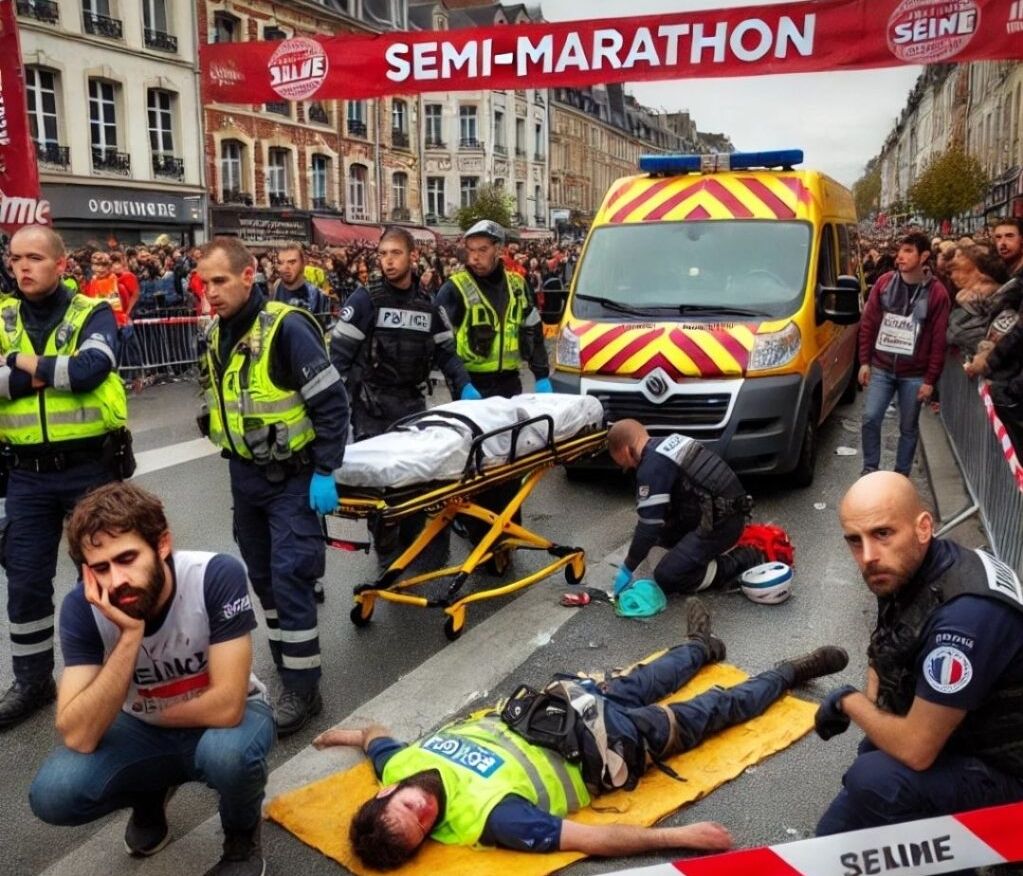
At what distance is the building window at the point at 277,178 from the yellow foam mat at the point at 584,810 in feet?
105

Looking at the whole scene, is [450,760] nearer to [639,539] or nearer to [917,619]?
[917,619]

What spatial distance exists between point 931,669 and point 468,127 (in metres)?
52.8

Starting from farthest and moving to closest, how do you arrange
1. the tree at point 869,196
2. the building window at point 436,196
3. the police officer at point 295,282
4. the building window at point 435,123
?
the tree at point 869,196
the building window at point 435,123
the building window at point 436,196
the police officer at point 295,282

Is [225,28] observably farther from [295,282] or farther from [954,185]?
[954,185]

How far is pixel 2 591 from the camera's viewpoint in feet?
18.0

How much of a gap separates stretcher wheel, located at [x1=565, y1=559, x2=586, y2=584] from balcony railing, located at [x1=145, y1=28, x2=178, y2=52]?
86.1 feet

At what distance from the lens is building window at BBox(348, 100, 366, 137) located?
38.1 meters

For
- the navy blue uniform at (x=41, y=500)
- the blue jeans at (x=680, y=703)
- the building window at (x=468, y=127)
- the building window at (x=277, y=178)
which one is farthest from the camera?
the building window at (x=468, y=127)

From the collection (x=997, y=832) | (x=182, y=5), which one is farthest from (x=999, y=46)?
(x=182, y=5)

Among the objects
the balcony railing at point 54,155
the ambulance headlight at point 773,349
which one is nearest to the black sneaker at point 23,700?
the ambulance headlight at point 773,349

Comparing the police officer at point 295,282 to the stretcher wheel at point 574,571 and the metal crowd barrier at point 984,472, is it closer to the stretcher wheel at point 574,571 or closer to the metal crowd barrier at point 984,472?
the stretcher wheel at point 574,571

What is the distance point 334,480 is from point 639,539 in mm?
1683

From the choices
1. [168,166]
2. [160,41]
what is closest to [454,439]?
[168,166]

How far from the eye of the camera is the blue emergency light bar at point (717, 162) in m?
8.08
